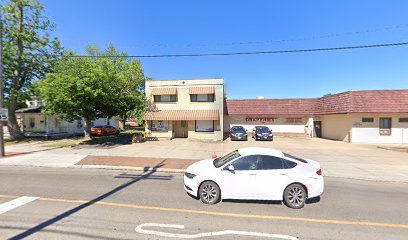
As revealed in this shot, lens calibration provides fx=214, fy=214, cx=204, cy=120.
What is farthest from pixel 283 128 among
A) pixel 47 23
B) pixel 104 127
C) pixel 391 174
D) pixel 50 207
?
pixel 47 23

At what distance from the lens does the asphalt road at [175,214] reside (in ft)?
14.7

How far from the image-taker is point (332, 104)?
24469 millimetres

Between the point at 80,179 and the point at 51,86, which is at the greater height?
the point at 51,86

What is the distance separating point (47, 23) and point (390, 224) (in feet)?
103

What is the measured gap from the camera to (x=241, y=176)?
240 inches

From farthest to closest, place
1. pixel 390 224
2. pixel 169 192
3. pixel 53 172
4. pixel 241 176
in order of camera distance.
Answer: pixel 53 172 → pixel 169 192 → pixel 241 176 → pixel 390 224

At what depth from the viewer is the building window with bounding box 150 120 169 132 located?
930 inches

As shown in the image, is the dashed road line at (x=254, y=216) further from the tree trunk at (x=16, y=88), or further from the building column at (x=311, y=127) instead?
the building column at (x=311, y=127)

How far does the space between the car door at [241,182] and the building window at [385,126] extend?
2284 centimetres

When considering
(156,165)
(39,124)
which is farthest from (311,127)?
(39,124)

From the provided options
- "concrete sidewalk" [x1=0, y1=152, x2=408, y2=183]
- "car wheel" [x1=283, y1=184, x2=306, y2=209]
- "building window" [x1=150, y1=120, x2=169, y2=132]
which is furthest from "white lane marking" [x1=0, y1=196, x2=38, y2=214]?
"building window" [x1=150, y1=120, x2=169, y2=132]

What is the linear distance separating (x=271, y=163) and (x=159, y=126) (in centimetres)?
1885

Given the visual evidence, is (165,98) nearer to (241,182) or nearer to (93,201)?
(93,201)

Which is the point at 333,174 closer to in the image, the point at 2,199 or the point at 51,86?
the point at 2,199
